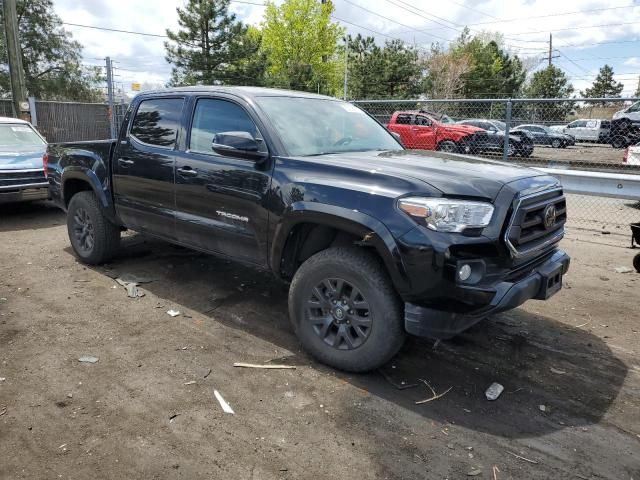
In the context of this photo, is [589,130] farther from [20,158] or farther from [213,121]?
[20,158]

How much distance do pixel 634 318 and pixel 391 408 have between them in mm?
2745

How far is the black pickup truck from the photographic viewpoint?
2979 millimetres

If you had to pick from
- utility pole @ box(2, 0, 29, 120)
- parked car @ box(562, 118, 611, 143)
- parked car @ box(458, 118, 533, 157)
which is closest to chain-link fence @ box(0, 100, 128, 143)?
utility pole @ box(2, 0, 29, 120)

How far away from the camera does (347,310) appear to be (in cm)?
338

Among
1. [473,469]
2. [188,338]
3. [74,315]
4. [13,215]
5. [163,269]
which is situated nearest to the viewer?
[473,469]

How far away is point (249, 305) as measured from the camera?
15.4ft

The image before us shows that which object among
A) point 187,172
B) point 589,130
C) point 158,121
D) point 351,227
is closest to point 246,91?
point 187,172

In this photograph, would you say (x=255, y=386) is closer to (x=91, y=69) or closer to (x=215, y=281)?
(x=215, y=281)

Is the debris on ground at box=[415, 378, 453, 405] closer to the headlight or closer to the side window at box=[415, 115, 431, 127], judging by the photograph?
the headlight

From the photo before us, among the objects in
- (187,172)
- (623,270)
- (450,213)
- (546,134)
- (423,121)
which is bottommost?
(623,270)

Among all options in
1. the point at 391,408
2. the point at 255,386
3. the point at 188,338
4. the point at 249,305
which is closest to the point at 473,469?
the point at 391,408

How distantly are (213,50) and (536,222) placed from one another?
38.5 metres

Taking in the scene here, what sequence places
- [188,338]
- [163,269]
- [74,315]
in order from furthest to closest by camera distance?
1. [163,269]
2. [74,315]
3. [188,338]

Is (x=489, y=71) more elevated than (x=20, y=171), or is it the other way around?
(x=489, y=71)
